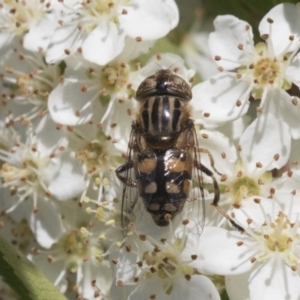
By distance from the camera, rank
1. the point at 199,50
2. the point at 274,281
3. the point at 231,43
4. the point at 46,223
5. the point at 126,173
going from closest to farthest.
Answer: the point at 274,281
the point at 126,173
the point at 231,43
the point at 46,223
the point at 199,50

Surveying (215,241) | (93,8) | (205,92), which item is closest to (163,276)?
(215,241)

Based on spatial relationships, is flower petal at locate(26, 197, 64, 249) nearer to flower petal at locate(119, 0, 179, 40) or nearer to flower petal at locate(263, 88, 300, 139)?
flower petal at locate(119, 0, 179, 40)

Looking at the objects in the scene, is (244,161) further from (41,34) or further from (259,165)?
(41,34)

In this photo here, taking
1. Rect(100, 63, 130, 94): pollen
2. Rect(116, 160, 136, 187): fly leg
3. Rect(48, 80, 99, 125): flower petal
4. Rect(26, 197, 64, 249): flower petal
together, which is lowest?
Rect(26, 197, 64, 249): flower petal

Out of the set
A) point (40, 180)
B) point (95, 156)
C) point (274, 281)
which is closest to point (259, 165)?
point (274, 281)

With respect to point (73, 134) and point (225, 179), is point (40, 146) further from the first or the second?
point (225, 179)

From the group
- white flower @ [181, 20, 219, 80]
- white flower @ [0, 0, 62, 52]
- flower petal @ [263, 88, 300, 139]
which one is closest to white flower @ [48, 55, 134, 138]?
white flower @ [0, 0, 62, 52]
